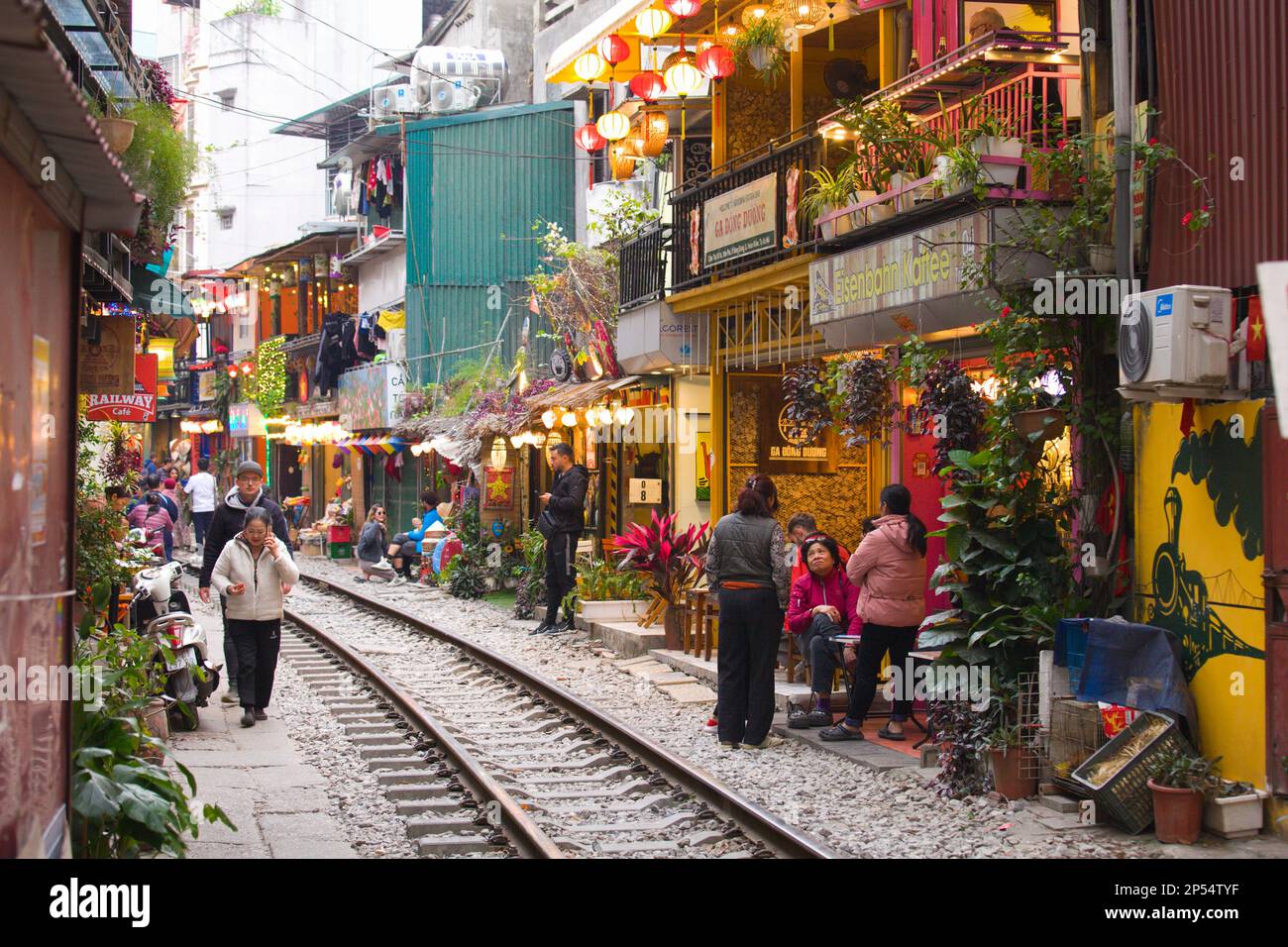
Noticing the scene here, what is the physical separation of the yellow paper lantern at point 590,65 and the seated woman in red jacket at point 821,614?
8.30 m

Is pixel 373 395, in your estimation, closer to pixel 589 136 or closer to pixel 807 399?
pixel 589 136

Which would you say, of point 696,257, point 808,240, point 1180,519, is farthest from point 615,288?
point 1180,519

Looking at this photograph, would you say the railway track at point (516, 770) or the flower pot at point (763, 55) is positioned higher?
the flower pot at point (763, 55)

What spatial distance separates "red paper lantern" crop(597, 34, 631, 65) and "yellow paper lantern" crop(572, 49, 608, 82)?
12 cm

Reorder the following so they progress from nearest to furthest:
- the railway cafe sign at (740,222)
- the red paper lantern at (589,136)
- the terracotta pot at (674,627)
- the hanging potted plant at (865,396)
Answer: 1. the hanging potted plant at (865,396)
2. the railway cafe sign at (740,222)
3. the terracotta pot at (674,627)
4. the red paper lantern at (589,136)

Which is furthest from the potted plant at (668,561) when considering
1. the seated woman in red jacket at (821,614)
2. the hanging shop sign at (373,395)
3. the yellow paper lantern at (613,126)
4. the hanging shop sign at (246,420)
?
the hanging shop sign at (246,420)

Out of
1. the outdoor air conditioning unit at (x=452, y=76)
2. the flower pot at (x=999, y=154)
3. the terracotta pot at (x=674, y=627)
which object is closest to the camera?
the flower pot at (x=999, y=154)

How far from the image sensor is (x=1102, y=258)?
31.3ft

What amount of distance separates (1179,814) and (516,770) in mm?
4711

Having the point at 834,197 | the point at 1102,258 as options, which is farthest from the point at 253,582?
the point at 1102,258

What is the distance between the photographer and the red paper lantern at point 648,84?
1689cm

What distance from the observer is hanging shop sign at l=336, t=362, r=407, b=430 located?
3188 cm

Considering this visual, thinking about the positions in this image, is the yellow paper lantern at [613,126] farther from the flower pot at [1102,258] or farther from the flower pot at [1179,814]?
the flower pot at [1179,814]

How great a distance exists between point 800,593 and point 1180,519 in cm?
372
